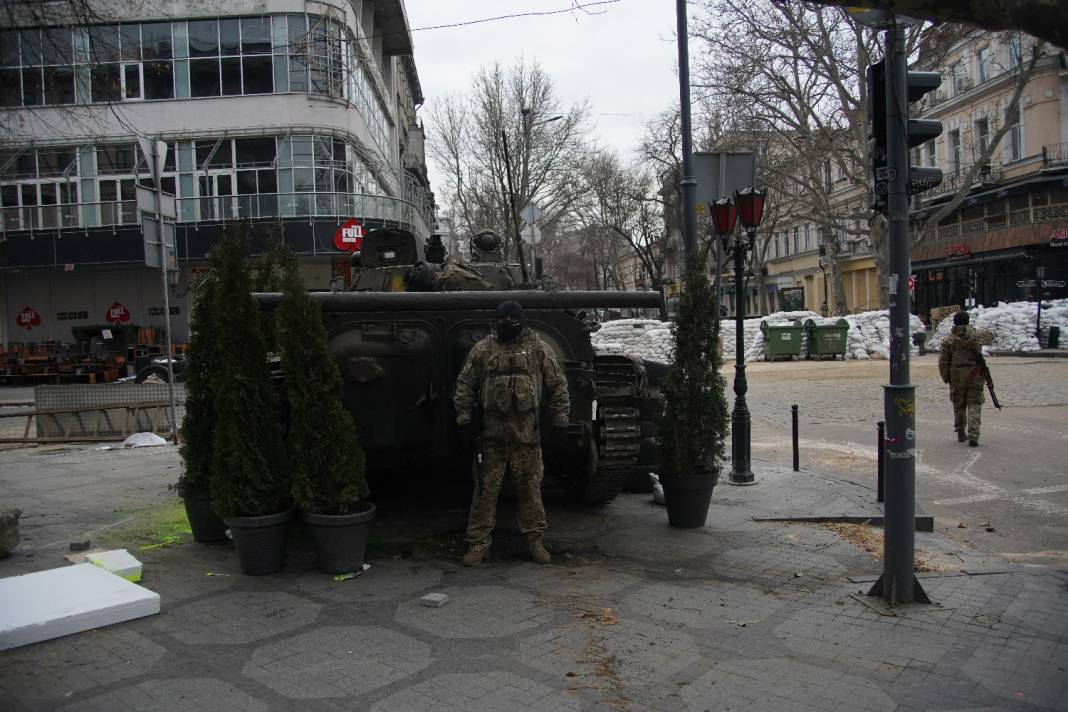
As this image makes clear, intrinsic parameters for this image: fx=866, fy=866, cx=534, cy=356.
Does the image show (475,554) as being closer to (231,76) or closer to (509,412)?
(509,412)

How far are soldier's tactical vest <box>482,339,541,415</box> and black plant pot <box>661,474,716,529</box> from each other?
1601 mm

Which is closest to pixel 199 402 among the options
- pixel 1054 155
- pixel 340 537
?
pixel 340 537

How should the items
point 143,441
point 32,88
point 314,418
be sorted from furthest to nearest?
point 32,88, point 143,441, point 314,418

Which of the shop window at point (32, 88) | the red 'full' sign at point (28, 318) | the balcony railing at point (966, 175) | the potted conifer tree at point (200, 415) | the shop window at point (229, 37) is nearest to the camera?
the potted conifer tree at point (200, 415)

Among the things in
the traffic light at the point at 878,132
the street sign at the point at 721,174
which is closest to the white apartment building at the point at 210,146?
the street sign at the point at 721,174

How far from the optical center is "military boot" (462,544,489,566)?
5.87 m

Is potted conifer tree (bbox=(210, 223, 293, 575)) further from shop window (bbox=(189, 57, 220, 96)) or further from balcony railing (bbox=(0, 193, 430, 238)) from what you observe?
shop window (bbox=(189, 57, 220, 96))

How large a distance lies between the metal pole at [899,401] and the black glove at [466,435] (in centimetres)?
272

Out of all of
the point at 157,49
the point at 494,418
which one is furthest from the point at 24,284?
the point at 494,418

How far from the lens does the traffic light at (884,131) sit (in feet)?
16.1

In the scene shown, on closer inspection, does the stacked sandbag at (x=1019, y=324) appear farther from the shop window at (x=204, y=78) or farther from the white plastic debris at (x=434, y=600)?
the white plastic debris at (x=434, y=600)

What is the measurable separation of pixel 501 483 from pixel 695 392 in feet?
5.82

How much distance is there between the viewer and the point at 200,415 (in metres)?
6.37

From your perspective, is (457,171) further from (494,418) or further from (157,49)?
(494,418)
